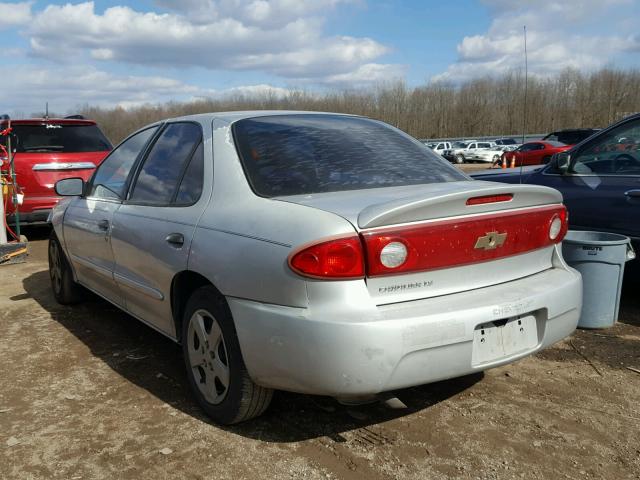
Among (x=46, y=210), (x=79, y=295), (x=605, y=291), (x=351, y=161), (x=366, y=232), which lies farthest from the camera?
(x=46, y=210)

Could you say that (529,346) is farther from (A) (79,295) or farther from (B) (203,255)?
(A) (79,295)

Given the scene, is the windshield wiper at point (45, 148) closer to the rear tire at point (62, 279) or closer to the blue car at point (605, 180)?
the rear tire at point (62, 279)

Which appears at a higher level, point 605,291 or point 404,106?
point 404,106

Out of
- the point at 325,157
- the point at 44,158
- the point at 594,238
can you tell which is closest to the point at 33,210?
the point at 44,158

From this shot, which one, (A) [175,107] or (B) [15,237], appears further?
(A) [175,107]

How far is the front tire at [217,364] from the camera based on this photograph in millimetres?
2689

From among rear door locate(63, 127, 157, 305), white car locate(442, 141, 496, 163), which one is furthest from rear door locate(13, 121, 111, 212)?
white car locate(442, 141, 496, 163)

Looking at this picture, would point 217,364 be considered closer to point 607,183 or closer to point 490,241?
point 490,241

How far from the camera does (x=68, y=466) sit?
8.57 feet

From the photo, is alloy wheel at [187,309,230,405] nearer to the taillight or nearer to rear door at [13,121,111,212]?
the taillight

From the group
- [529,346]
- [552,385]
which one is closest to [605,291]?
[552,385]

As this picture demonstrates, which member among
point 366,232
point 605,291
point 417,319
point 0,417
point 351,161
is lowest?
point 0,417

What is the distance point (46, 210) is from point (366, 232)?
7254 mm

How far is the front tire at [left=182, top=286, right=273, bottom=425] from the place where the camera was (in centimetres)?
269
